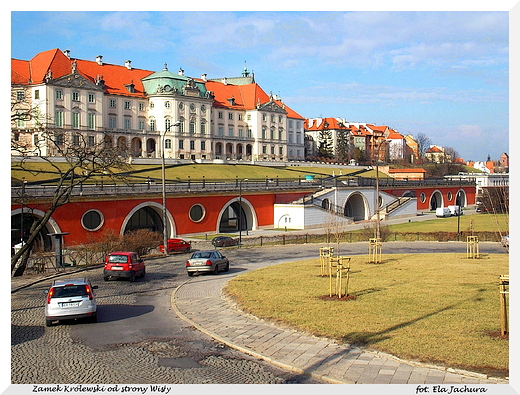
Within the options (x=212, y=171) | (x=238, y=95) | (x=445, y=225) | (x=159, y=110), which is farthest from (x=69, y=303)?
(x=238, y=95)

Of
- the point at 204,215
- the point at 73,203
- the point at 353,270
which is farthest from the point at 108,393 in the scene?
the point at 204,215

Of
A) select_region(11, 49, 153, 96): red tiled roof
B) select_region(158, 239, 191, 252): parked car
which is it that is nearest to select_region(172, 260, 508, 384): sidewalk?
select_region(158, 239, 191, 252): parked car

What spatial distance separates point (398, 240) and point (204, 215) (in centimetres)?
1581

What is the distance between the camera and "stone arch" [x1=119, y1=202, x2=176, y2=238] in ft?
141

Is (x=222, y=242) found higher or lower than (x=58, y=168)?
lower

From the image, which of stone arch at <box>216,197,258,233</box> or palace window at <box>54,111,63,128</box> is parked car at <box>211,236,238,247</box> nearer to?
stone arch at <box>216,197,258,233</box>

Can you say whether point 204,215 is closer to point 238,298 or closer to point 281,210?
point 281,210

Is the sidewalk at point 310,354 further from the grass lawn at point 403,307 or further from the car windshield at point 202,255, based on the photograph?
the car windshield at point 202,255

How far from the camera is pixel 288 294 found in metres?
19.9

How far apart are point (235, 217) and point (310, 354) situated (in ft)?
136

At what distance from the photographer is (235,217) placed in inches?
2117

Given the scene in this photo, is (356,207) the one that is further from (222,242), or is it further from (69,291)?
(69,291)

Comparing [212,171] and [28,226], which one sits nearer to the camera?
[28,226]

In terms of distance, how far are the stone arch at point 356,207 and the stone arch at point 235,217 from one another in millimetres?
16162
